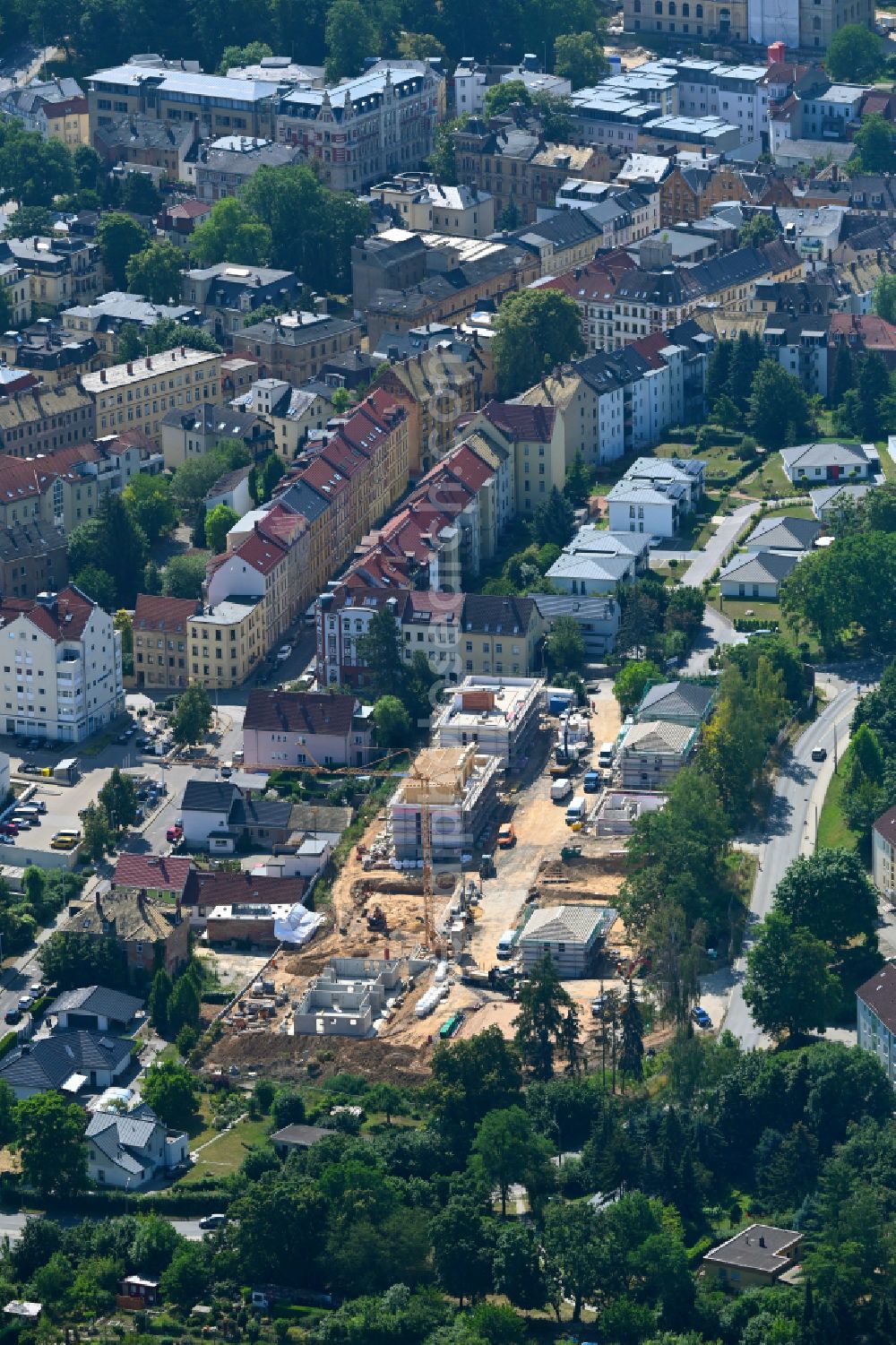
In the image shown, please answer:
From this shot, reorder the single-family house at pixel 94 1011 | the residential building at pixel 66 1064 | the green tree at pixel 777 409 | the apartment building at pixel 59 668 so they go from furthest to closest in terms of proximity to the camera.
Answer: the green tree at pixel 777 409
the apartment building at pixel 59 668
the single-family house at pixel 94 1011
the residential building at pixel 66 1064

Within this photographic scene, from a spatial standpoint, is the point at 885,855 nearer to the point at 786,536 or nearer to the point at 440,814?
the point at 440,814

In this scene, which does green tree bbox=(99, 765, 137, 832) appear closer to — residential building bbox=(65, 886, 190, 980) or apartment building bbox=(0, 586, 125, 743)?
residential building bbox=(65, 886, 190, 980)

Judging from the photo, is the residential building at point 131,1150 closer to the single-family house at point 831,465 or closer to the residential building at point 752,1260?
the residential building at point 752,1260

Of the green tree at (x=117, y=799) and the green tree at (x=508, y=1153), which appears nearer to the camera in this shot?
the green tree at (x=508, y=1153)

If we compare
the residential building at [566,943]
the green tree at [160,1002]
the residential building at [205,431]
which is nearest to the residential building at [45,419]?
the residential building at [205,431]

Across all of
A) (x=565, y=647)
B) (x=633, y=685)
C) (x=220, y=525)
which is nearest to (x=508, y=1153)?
(x=633, y=685)

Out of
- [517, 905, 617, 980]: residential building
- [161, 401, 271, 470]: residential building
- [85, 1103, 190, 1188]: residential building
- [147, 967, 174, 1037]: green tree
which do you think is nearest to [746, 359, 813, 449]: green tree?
[161, 401, 271, 470]: residential building
